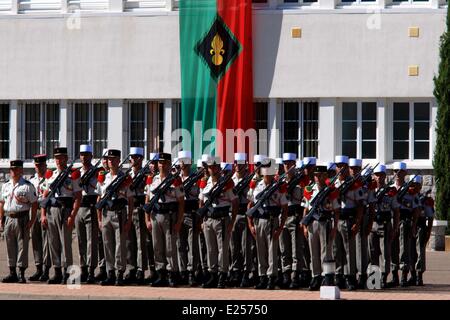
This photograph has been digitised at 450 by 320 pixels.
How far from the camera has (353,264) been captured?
1892cm

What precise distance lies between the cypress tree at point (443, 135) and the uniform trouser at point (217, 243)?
990 cm

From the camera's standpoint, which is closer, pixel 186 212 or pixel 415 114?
pixel 186 212

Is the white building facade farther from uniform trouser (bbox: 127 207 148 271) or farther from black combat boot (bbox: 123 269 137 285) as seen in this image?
black combat boot (bbox: 123 269 137 285)

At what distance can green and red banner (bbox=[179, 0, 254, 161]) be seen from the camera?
1123 inches

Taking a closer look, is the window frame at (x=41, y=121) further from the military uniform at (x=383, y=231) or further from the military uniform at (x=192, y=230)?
the military uniform at (x=383, y=231)

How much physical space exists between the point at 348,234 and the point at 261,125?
10.3 m

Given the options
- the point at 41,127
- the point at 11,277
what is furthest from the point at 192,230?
the point at 41,127

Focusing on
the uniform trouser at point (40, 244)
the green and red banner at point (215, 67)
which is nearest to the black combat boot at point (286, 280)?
the uniform trouser at point (40, 244)

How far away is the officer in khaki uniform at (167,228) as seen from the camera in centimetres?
1883

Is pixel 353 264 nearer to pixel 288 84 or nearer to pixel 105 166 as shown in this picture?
pixel 105 166

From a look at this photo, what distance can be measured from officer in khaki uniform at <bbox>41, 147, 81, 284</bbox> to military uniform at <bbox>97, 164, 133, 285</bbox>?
412 millimetres

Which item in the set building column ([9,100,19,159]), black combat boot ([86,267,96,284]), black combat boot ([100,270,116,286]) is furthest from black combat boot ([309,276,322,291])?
building column ([9,100,19,159])

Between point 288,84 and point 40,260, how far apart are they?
10401 mm
